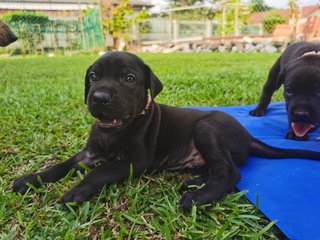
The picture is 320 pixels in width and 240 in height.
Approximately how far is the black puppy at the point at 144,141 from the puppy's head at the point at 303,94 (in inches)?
26.3

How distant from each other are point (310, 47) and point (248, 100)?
5.22 ft

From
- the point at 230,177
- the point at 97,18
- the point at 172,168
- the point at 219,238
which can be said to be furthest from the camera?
the point at 97,18

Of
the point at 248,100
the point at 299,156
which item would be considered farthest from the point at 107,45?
the point at 299,156

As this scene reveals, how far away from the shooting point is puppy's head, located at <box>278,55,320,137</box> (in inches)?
146

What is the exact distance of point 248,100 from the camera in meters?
5.94

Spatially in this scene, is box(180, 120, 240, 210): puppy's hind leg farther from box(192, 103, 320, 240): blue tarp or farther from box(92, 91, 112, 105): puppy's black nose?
box(92, 91, 112, 105): puppy's black nose

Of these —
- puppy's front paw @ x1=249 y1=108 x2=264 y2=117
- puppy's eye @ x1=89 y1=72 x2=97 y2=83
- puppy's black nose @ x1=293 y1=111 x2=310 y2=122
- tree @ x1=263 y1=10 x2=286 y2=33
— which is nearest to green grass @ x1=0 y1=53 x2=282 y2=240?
puppy's eye @ x1=89 y1=72 x2=97 y2=83

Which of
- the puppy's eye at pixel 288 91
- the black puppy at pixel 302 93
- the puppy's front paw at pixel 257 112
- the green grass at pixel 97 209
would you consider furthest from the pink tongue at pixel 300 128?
the green grass at pixel 97 209

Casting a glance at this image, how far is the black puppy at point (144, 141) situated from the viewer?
2.56m

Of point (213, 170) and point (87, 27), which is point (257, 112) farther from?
point (87, 27)

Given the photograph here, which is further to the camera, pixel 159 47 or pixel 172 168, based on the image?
pixel 159 47

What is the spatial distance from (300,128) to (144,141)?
191cm

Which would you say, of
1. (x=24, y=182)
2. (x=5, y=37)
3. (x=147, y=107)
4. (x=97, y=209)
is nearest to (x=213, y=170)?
(x=147, y=107)

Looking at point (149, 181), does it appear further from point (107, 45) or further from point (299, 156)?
point (107, 45)
